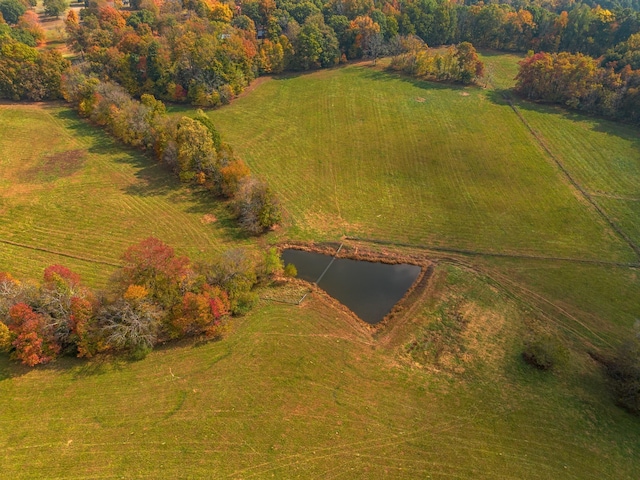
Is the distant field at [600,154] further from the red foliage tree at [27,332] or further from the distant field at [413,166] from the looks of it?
the red foliage tree at [27,332]

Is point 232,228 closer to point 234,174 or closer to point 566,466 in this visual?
point 234,174

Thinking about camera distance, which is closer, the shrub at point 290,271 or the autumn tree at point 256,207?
the shrub at point 290,271

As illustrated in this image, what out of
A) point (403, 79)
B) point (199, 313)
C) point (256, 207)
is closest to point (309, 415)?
point (199, 313)

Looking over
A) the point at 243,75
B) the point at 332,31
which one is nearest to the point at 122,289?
the point at 243,75

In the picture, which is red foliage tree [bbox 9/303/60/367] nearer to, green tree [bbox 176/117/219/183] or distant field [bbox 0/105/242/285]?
distant field [bbox 0/105/242/285]

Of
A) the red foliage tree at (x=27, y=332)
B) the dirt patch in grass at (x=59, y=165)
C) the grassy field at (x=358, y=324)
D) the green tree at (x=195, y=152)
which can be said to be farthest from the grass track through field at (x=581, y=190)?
the dirt patch in grass at (x=59, y=165)

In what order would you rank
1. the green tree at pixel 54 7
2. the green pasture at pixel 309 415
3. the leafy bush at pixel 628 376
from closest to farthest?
the green pasture at pixel 309 415, the leafy bush at pixel 628 376, the green tree at pixel 54 7

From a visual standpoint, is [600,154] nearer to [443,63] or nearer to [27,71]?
[443,63]

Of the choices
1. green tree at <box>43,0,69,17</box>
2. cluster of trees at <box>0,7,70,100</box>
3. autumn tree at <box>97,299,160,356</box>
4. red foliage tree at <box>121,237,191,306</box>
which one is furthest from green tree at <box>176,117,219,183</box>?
green tree at <box>43,0,69,17</box>
